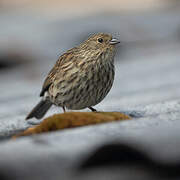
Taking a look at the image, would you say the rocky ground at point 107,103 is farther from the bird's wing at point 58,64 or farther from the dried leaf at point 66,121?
the bird's wing at point 58,64

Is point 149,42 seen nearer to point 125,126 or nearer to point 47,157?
point 125,126

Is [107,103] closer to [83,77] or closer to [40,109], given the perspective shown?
[83,77]

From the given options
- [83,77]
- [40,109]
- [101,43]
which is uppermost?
[101,43]

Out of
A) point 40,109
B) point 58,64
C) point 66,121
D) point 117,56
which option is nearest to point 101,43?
point 58,64

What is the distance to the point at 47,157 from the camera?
159 cm

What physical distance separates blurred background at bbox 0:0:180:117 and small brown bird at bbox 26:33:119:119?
17 centimetres

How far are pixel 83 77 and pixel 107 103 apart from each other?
36cm

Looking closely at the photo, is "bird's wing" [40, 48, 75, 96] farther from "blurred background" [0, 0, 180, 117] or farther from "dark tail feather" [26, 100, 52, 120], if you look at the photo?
"blurred background" [0, 0, 180, 117]

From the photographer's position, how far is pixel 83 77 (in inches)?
163

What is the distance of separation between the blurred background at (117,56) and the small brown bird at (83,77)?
0.17 m

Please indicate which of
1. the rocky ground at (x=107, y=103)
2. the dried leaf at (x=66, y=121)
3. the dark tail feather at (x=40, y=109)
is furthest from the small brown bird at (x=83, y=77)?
the dried leaf at (x=66, y=121)

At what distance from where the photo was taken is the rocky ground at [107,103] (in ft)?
5.19

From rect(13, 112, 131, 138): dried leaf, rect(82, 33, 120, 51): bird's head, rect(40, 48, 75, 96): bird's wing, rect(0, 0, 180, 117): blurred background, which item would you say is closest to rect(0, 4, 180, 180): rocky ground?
rect(0, 0, 180, 117): blurred background

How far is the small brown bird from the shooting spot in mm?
4125
